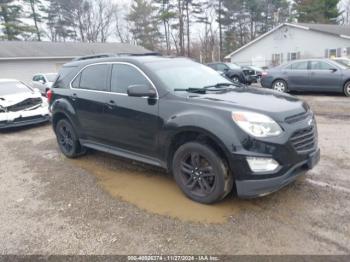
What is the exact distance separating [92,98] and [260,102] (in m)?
2.66

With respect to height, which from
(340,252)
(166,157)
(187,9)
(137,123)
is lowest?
(340,252)

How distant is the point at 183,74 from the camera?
4.62m

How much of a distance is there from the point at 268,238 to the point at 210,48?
49.7 meters

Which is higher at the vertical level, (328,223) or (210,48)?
(210,48)

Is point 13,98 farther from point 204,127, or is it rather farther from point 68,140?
point 204,127

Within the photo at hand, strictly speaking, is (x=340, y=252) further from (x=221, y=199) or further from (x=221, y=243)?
(x=221, y=199)

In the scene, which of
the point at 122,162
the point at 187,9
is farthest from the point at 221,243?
the point at 187,9

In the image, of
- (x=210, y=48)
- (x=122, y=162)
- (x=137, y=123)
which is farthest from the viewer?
(x=210, y=48)

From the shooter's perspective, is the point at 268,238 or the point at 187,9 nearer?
the point at 268,238

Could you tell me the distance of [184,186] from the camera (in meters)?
4.01

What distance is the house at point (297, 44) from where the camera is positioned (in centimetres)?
2762

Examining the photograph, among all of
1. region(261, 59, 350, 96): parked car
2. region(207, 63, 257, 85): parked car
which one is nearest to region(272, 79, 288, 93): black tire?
region(261, 59, 350, 96): parked car

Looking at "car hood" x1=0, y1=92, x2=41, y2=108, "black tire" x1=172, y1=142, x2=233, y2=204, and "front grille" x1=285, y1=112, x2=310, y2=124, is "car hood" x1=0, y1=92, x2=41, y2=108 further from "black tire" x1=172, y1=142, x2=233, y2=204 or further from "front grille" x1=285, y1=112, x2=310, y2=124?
"front grille" x1=285, y1=112, x2=310, y2=124

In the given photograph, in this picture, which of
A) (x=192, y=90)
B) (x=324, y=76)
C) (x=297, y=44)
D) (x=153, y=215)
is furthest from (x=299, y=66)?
(x=297, y=44)
